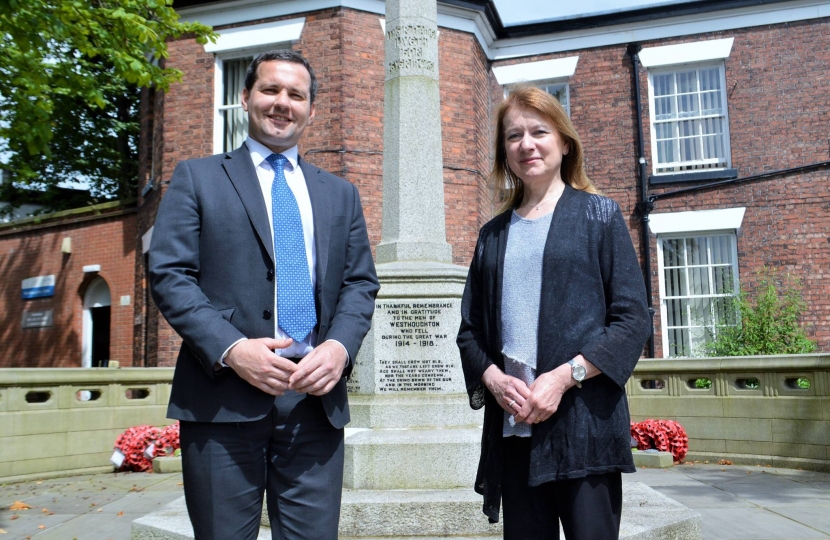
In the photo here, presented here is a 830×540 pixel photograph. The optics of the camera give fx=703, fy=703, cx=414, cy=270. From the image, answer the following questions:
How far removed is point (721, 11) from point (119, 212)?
12.5 m

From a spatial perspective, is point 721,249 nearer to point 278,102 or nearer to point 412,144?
point 412,144

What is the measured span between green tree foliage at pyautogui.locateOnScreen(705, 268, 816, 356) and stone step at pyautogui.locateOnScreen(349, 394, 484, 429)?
742 cm

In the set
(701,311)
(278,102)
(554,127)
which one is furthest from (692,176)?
(278,102)

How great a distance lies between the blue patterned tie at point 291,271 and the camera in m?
2.21

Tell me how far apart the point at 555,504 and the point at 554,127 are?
1.24 metres

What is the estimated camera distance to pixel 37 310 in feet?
53.8

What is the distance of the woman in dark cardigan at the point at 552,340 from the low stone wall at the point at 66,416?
7.18m

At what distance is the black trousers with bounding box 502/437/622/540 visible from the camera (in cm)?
209

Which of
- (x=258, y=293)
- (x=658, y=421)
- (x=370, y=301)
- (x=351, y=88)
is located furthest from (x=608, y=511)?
(x=351, y=88)

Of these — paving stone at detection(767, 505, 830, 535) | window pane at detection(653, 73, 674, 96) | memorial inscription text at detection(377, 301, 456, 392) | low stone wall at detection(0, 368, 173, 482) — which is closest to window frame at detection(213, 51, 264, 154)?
Answer: low stone wall at detection(0, 368, 173, 482)

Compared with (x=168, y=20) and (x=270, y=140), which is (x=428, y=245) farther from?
(x=168, y=20)

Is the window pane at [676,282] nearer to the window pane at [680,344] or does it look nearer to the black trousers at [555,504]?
the window pane at [680,344]

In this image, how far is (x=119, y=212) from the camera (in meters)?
14.8

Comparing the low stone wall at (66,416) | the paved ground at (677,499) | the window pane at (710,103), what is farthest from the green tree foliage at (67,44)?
the window pane at (710,103)
